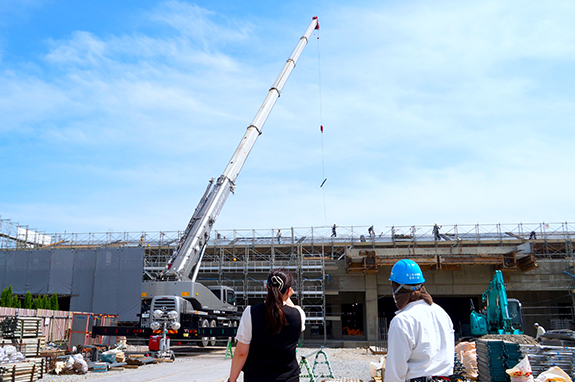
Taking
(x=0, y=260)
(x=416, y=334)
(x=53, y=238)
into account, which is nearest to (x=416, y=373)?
(x=416, y=334)

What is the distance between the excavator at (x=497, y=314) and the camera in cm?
1769

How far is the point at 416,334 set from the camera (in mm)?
2773

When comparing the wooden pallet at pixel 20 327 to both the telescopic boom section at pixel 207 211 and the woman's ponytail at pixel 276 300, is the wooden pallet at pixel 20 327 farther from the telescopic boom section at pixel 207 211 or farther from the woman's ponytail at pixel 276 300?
the woman's ponytail at pixel 276 300

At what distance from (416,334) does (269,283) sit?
132cm

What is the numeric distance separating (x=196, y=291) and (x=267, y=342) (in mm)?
17554

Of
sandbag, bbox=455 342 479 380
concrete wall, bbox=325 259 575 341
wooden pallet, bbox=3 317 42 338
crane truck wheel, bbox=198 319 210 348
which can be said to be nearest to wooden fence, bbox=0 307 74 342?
wooden pallet, bbox=3 317 42 338

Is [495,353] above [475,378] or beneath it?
above

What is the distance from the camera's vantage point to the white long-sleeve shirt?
2.72 metres

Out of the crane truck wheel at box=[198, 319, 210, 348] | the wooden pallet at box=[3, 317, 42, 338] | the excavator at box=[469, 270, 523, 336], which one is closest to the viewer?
the wooden pallet at box=[3, 317, 42, 338]

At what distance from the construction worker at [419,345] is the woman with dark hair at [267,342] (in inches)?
40.3

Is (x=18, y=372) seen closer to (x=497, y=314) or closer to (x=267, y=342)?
(x=267, y=342)

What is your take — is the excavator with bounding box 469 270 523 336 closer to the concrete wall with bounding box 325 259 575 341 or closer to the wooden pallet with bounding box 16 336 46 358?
the concrete wall with bounding box 325 259 575 341

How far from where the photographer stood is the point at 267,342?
3.60m

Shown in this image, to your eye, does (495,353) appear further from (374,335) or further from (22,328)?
(374,335)
